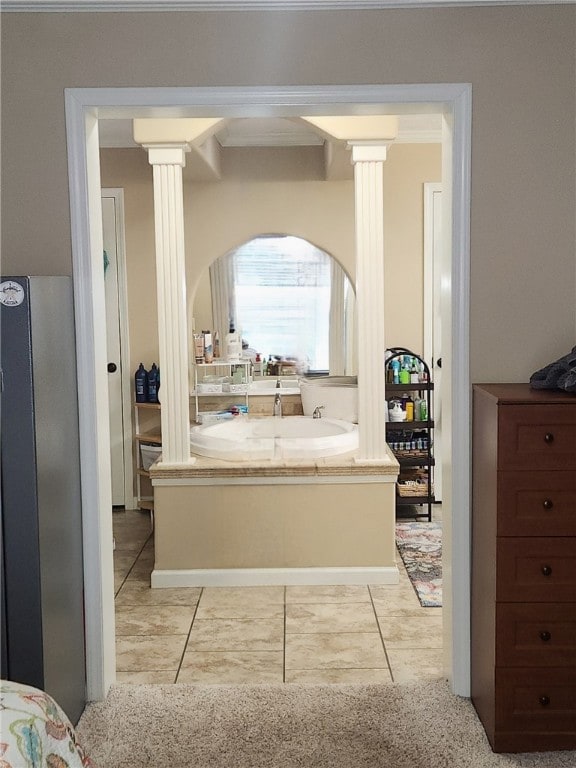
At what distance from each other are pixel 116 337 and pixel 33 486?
347 cm

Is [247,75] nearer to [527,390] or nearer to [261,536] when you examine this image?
[527,390]

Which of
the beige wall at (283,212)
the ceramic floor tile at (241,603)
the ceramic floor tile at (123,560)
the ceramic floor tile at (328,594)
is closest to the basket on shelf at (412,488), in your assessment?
the beige wall at (283,212)

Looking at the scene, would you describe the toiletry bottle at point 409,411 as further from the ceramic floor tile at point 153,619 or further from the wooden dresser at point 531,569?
the wooden dresser at point 531,569

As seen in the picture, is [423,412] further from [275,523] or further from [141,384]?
[141,384]

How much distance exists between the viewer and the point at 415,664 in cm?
344

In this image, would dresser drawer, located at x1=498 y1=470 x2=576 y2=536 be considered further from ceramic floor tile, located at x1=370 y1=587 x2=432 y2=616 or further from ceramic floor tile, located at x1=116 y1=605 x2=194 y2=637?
ceramic floor tile, located at x1=116 y1=605 x2=194 y2=637

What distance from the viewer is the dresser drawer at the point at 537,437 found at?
2.54 metres

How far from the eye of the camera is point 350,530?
4.37m

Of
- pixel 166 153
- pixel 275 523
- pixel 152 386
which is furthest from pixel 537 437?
pixel 152 386

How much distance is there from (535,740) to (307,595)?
173cm

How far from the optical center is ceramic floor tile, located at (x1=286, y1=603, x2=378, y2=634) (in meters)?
3.83

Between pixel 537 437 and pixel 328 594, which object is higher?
pixel 537 437

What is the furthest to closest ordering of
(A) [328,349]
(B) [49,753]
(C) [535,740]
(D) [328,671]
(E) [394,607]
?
1. (A) [328,349]
2. (E) [394,607]
3. (D) [328,671]
4. (C) [535,740]
5. (B) [49,753]

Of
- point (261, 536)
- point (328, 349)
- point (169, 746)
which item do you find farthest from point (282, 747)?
point (328, 349)
